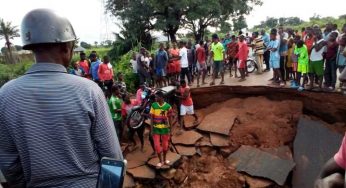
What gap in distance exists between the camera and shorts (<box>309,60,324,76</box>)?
8258 mm

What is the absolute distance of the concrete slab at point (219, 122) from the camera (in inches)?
377

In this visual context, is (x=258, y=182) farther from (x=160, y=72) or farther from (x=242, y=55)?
(x=160, y=72)

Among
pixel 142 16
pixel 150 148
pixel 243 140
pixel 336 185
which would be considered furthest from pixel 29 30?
pixel 142 16

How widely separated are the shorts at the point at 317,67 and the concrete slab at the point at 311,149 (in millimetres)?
1301

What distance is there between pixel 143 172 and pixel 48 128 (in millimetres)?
6813

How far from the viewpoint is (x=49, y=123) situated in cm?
135

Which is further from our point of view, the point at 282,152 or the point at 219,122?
the point at 219,122

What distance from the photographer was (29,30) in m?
1.40

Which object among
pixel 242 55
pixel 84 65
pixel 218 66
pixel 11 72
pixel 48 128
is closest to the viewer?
pixel 48 128

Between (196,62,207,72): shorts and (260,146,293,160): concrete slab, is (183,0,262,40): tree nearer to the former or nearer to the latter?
(196,62,207,72): shorts

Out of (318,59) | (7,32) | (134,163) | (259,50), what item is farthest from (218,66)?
(7,32)

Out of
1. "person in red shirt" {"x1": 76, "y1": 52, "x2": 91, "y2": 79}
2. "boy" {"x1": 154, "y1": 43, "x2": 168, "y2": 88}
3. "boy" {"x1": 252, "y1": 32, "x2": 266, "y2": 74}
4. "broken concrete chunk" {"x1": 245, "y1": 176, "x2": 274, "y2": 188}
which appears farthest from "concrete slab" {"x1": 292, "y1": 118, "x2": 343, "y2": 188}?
"person in red shirt" {"x1": 76, "y1": 52, "x2": 91, "y2": 79}

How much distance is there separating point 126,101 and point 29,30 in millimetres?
6494

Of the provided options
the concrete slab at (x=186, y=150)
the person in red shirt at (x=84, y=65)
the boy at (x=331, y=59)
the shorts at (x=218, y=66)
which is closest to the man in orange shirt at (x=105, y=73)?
the person in red shirt at (x=84, y=65)
